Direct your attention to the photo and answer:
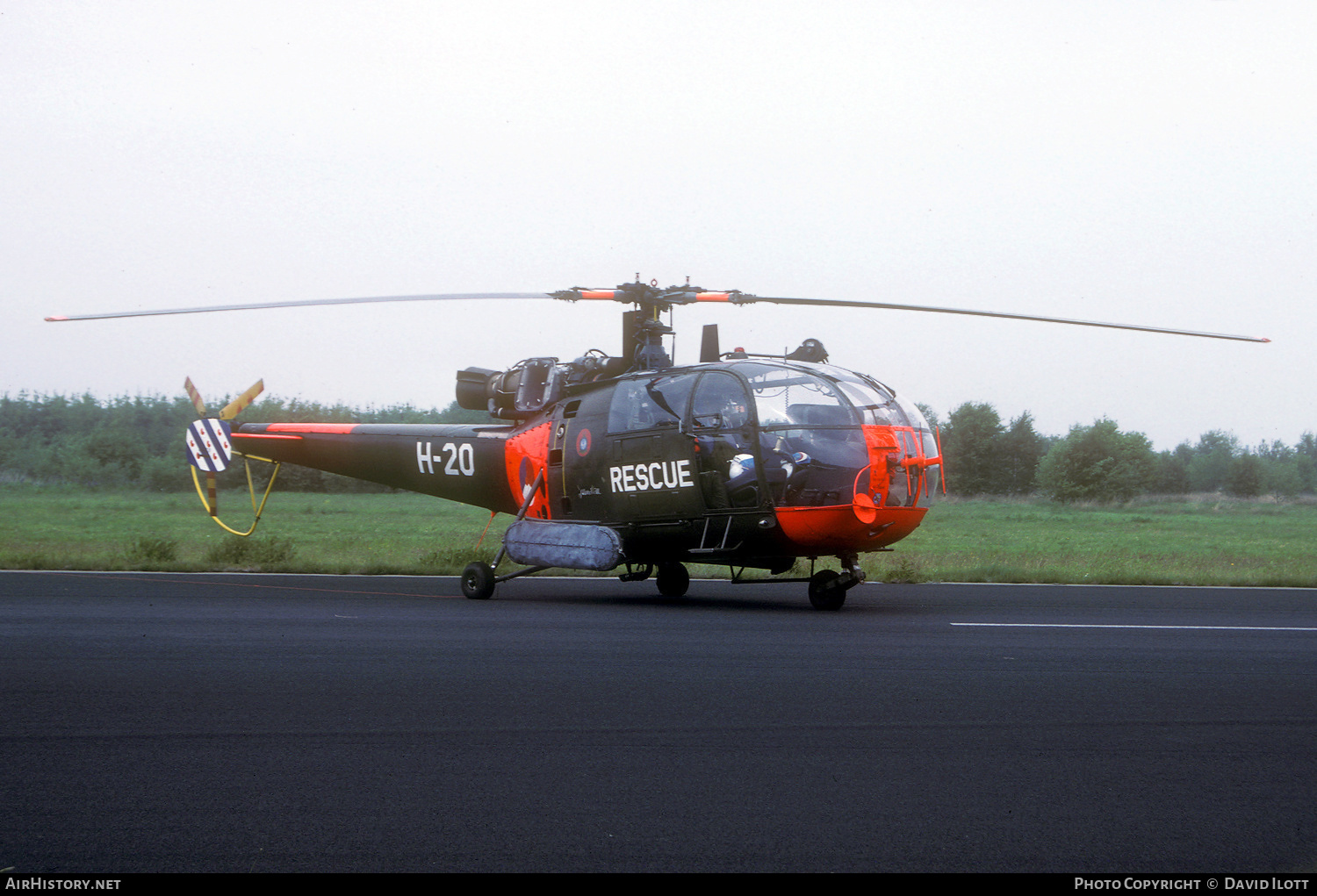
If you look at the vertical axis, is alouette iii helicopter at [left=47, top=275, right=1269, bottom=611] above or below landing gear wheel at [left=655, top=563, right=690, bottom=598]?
above

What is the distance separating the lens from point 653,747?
478 centimetres

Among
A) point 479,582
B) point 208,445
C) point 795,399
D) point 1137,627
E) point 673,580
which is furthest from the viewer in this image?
point 208,445

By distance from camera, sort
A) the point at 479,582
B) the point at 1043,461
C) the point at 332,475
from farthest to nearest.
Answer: the point at 1043,461
the point at 332,475
the point at 479,582

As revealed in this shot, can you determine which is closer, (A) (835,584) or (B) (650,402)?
(A) (835,584)

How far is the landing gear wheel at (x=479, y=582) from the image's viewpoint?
38.2ft

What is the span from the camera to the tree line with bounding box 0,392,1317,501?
5528 centimetres

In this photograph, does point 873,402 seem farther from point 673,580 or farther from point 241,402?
point 241,402

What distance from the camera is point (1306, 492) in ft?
272

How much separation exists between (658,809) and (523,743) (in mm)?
1108

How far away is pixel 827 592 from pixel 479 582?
12.5 feet

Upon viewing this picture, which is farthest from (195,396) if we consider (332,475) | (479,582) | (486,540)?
(332,475)

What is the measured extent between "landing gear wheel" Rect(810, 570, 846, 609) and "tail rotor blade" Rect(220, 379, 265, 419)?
30.7 ft

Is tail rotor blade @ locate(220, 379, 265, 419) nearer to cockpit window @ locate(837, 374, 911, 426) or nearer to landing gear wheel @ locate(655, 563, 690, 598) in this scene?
landing gear wheel @ locate(655, 563, 690, 598)

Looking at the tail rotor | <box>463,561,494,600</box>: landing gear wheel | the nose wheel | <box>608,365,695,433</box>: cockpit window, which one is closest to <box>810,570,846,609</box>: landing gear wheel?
the nose wheel
